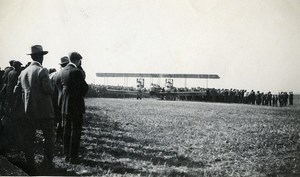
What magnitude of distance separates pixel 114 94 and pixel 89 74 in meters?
11.3

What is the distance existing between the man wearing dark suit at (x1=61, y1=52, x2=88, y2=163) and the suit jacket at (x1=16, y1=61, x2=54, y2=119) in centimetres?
17

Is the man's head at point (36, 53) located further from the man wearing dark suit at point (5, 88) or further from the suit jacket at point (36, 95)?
the man wearing dark suit at point (5, 88)

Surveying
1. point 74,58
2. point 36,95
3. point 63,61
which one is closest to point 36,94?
point 36,95

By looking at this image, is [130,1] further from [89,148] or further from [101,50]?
[89,148]

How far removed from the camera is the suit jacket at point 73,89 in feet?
11.4

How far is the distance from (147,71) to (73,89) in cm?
108

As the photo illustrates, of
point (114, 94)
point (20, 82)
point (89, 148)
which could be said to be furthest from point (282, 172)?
point (114, 94)

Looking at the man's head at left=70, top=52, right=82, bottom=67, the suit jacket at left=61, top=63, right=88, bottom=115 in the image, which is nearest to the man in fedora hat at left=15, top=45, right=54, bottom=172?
the suit jacket at left=61, top=63, right=88, bottom=115

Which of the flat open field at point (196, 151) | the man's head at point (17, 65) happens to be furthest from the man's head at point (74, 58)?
the man's head at point (17, 65)

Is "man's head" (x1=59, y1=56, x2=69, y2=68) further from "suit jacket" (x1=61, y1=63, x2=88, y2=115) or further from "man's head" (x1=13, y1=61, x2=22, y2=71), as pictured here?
"man's head" (x1=13, y1=61, x2=22, y2=71)

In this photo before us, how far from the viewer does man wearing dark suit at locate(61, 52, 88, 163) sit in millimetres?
3492

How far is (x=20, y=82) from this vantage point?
3.86 meters

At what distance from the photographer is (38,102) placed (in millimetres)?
3504

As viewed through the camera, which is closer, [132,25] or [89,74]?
[132,25]
